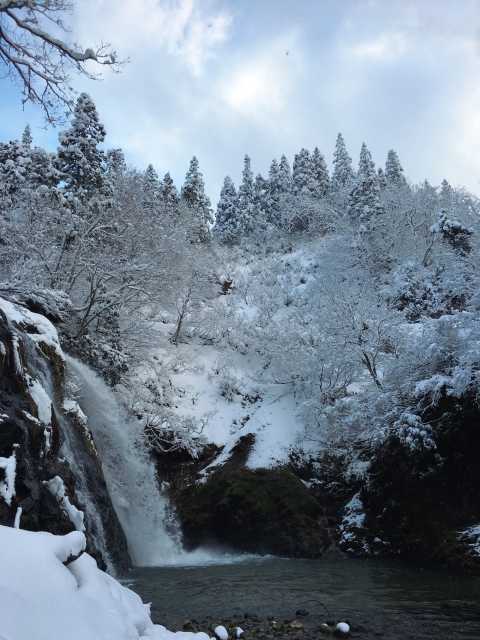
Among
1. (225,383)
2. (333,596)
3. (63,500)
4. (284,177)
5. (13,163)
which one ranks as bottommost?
(333,596)

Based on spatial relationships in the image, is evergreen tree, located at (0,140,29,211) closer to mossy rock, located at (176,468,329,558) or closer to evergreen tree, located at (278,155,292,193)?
mossy rock, located at (176,468,329,558)

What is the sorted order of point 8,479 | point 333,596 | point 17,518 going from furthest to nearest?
point 333,596 → point 8,479 → point 17,518

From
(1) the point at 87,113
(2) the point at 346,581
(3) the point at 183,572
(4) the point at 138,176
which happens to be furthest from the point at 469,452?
(4) the point at 138,176

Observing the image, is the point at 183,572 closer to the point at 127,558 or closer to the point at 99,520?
the point at 127,558

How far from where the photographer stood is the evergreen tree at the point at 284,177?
57312 mm

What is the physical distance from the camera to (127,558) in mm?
12570

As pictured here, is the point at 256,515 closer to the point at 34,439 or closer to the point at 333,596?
the point at 333,596

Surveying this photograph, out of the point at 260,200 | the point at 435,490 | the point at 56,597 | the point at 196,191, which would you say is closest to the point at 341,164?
the point at 260,200

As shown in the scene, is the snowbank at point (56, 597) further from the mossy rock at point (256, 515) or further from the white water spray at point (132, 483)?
the mossy rock at point (256, 515)

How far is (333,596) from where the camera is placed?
9.38 meters

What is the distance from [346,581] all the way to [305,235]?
42957 mm

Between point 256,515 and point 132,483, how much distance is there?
15.3ft

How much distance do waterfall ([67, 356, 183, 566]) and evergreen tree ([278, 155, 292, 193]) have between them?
1735 inches

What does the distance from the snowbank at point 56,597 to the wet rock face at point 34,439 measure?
267 centimetres
